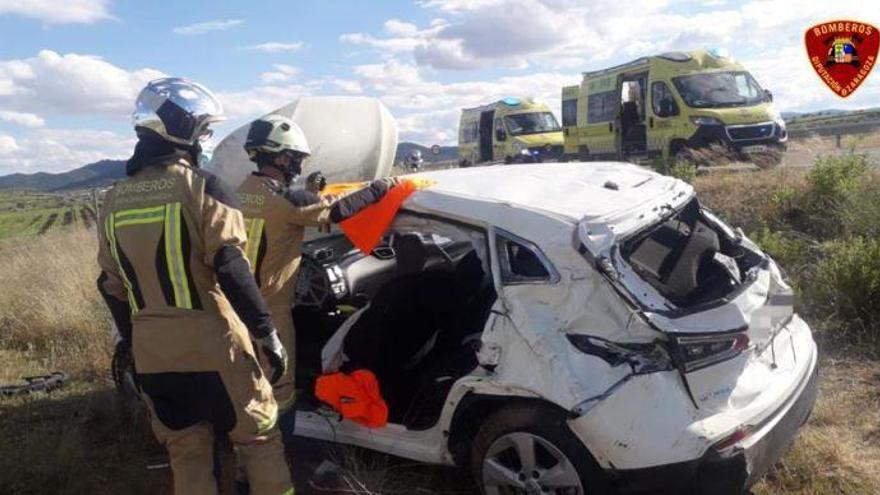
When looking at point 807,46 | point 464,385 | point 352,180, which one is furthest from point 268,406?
point 807,46

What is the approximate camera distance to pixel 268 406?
3.24m

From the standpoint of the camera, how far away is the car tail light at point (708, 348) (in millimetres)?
2963

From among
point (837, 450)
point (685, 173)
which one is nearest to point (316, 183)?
point (837, 450)

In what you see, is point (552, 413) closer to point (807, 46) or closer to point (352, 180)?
point (352, 180)

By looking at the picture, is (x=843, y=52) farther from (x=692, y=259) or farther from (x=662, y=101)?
(x=692, y=259)

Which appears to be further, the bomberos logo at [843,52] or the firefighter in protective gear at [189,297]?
the bomberos logo at [843,52]

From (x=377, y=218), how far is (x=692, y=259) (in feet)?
5.35

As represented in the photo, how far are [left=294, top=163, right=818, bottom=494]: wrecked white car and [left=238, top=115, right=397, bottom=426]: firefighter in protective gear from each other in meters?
0.25

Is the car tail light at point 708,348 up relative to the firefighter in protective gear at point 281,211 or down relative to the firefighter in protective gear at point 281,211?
down

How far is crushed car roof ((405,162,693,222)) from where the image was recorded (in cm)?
334

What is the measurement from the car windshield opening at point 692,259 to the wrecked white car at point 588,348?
1cm

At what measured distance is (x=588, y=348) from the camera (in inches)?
120

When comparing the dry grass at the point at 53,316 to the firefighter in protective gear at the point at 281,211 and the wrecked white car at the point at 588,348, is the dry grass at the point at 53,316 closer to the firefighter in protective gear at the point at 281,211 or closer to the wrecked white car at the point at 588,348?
the firefighter in protective gear at the point at 281,211

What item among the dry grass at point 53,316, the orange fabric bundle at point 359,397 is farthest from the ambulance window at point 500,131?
the orange fabric bundle at point 359,397
